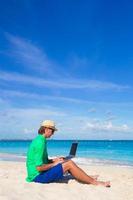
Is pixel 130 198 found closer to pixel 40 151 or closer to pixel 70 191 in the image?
pixel 70 191

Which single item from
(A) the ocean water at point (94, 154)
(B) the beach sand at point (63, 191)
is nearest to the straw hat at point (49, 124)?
(B) the beach sand at point (63, 191)

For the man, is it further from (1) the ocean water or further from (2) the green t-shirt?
(1) the ocean water

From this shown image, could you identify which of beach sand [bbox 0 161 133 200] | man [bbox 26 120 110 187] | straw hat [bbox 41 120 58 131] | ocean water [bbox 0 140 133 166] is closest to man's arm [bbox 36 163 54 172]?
man [bbox 26 120 110 187]

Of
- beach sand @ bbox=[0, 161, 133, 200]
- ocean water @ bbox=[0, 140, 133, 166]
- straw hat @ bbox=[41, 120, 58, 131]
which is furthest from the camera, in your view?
ocean water @ bbox=[0, 140, 133, 166]

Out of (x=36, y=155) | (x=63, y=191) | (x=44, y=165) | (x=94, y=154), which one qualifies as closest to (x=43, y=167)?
(x=44, y=165)

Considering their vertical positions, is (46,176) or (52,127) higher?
(52,127)

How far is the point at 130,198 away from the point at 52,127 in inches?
90.5

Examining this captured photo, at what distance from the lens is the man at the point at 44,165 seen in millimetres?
8062

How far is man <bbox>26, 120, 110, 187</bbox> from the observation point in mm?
8062

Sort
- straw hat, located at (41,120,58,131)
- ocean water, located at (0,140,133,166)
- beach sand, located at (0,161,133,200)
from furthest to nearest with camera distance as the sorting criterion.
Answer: ocean water, located at (0,140,133,166) < straw hat, located at (41,120,58,131) < beach sand, located at (0,161,133,200)

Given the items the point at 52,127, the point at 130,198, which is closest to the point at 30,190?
the point at 52,127

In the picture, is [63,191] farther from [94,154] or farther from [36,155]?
[94,154]

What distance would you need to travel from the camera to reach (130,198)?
7.55 m

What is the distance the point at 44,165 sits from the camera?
26.6 feet
